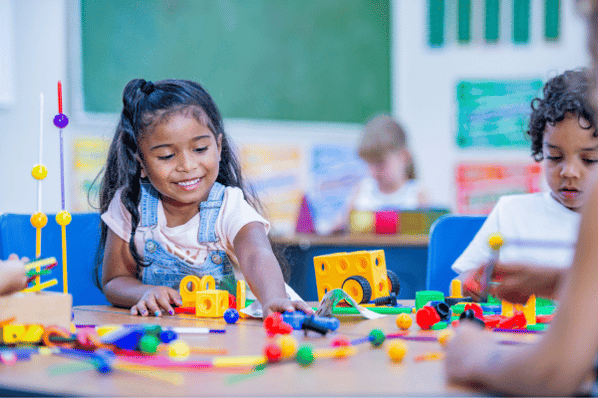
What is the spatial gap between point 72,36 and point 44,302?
1853 mm

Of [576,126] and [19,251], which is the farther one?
[19,251]

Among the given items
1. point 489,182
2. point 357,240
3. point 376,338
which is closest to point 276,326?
point 376,338

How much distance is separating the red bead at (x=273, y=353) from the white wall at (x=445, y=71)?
3.46m

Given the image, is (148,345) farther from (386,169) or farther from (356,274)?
(386,169)

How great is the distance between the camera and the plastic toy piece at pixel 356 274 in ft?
3.63

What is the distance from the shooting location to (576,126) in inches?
51.3

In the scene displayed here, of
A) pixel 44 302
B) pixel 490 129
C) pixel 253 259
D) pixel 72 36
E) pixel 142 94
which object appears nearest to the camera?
pixel 44 302

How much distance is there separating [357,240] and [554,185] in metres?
1.17

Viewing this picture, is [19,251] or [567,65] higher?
[567,65]

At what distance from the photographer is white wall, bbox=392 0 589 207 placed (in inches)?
153

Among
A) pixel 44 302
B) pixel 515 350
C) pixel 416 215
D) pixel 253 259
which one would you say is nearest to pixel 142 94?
pixel 253 259

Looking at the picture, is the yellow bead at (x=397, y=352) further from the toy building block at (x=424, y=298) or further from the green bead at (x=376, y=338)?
the toy building block at (x=424, y=298)

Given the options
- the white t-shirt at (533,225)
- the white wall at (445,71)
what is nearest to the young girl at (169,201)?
the white t-shirt at (533,225)

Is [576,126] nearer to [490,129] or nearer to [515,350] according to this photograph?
[515,350]
